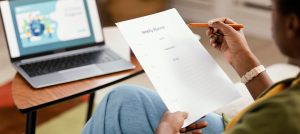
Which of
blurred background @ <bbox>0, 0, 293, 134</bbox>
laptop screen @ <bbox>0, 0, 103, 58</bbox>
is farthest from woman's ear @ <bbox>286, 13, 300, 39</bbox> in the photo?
blurred background @ <bbox>0, 0, 293, 134</bbox>

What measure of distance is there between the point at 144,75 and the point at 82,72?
1315 mm

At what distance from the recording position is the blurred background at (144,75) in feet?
5.58

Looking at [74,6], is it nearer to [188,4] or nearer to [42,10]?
[42,10]

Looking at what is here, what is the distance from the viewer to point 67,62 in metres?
1.11

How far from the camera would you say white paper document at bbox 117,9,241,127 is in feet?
2.49

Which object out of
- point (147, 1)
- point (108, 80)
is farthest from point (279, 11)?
point (147, 1)

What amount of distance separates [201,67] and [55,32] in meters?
0.64

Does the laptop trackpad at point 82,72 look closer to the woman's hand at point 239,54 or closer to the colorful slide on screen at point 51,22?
the colorful slide on screen at point 51,22

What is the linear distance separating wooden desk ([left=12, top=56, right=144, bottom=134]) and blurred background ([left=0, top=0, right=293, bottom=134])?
68 centimetres

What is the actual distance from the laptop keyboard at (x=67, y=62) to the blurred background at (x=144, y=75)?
2.09 ft

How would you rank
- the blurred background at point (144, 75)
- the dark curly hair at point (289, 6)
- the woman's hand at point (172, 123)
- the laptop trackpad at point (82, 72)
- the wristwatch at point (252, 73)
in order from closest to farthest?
the dark curly hair at point (289, 6)
the woman's hand at point (172, 123)
the wristwatch at point (252, 73)
the laptop trackpad at point (82, 72)
the blurred background at point (144, 75)

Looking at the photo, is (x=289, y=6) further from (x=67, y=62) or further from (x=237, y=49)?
(x=67, y=62)

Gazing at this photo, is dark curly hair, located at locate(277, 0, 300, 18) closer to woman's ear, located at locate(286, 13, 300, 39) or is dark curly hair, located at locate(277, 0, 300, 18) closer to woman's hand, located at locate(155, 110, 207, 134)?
woman's ear, located at locate(286, 13, 300, 39)

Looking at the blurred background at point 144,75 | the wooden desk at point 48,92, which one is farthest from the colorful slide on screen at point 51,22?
the blurred background at point 144,75
